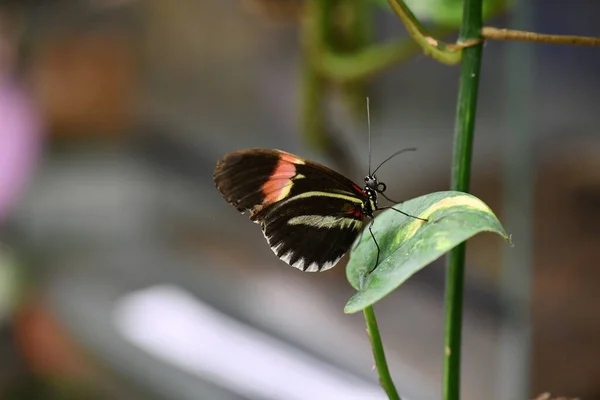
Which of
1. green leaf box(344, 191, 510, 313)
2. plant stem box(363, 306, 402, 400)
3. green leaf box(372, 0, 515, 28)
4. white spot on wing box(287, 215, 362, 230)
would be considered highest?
green leaf box(372, 0, 515, 28)

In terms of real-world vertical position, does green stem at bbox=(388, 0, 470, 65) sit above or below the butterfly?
above

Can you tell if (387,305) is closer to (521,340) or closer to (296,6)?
(521,340)

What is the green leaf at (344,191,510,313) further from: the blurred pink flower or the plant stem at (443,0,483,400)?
the blurred pink flower

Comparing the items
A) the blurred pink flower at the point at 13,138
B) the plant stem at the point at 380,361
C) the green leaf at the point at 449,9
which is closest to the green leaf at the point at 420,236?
the plant stem at the point at 380,361

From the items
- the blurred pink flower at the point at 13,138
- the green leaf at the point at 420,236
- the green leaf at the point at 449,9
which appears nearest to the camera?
the green leaf at the point at 420,236

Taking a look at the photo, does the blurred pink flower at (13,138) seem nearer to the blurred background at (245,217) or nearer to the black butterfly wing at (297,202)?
the blurred background at (245,217)

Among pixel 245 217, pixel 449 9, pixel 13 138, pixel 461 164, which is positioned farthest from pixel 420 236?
pixel 245 217

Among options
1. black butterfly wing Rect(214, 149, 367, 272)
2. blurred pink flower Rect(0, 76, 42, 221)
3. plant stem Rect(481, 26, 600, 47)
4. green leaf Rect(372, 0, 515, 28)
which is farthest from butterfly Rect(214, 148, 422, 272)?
blurred pink flower Rect(0, 76, 42, 221)
